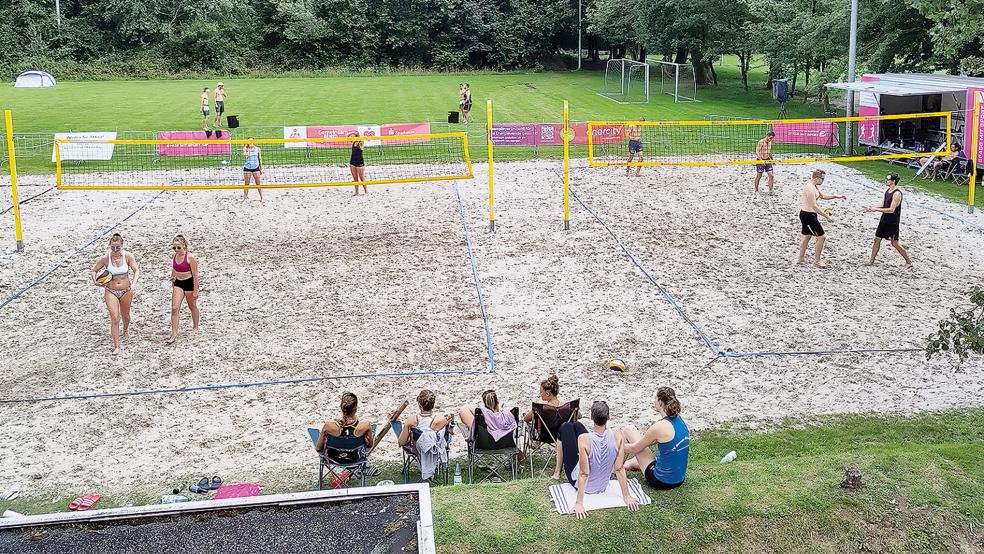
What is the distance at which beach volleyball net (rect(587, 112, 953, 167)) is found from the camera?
2394 cm

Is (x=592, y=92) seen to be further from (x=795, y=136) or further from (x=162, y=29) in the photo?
(x=162, y=29)

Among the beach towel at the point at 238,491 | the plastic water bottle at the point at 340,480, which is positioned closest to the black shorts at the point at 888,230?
the plastic water bottle at the point at 340,480

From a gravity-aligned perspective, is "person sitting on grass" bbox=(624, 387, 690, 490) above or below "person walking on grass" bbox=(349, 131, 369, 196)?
below

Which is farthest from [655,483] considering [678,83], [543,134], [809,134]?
[678,83]

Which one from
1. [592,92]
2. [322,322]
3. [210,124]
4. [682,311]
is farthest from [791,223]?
[592,92]

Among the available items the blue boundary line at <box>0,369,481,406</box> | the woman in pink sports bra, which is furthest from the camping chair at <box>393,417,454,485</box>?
the woman in pink sports bra

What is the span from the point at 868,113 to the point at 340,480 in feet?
69.8

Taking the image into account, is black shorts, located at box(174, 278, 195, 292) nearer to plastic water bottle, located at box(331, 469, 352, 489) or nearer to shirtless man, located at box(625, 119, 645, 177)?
plastic water bottle, located at box(331, 469, 352, 489)

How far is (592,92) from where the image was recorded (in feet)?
139

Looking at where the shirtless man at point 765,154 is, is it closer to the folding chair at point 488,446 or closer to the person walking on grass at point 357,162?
the person walking on grass at point 357,162

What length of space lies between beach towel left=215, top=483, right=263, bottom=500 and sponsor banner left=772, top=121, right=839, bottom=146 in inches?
875

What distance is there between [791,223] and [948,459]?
400 inches

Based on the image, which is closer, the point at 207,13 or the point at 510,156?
the point at 510,156

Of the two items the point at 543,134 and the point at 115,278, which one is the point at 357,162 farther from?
→ the point at 115,278
